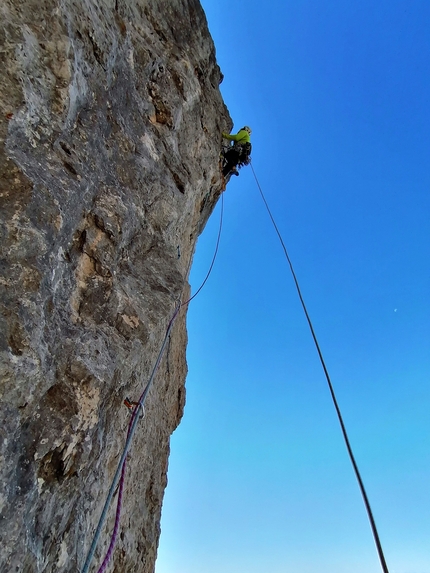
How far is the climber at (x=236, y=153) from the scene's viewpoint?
29.9ft

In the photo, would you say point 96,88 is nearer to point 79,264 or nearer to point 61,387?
point 79,264

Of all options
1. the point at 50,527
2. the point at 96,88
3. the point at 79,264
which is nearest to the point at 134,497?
the point at 50,527

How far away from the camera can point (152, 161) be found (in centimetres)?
508

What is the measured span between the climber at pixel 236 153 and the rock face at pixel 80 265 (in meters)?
3.33

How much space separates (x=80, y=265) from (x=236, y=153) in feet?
21.4

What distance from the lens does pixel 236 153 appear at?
910cm

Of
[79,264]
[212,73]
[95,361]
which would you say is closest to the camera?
[95,361]

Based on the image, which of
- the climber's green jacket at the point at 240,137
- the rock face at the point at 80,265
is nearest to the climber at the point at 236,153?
the climber's green jacket at the point at 240,137

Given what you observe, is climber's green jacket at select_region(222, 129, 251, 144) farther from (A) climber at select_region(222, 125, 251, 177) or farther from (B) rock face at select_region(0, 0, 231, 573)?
(B) rock face at select_region(0, 0, 231, 573)

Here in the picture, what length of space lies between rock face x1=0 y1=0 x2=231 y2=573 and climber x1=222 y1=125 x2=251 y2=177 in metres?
3.33

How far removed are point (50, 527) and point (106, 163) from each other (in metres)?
3.34

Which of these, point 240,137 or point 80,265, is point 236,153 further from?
point 80,265

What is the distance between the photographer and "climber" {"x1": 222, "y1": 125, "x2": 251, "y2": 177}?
9.10 meters

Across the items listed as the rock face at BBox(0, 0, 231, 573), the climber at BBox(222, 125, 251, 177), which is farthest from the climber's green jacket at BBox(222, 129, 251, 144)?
the rock face at BBox(0, 0, 231, 573)
